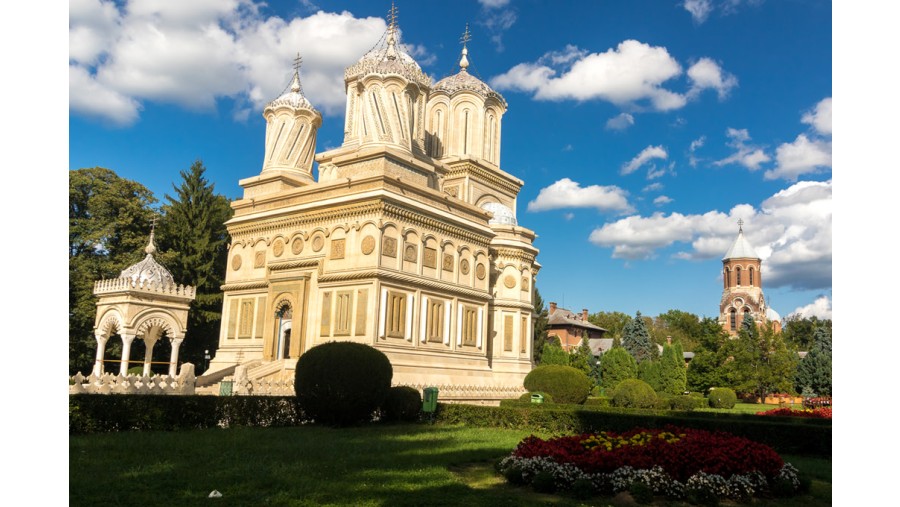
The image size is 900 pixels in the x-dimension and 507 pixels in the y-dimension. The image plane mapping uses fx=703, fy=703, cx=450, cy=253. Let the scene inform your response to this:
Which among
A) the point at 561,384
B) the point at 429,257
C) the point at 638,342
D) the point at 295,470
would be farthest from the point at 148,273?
the point at 638,342

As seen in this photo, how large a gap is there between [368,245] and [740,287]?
72.1 meters

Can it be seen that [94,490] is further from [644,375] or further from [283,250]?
[644,375]

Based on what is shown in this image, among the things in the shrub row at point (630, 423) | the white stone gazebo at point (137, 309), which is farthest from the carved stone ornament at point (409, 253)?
the white stone gazebo at point (137, 309)

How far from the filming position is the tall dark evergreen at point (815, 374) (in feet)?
155

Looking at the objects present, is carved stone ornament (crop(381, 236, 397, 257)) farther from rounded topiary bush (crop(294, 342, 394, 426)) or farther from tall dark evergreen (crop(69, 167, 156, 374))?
tall dark evergreen (crop(69, 167, 156, 374))

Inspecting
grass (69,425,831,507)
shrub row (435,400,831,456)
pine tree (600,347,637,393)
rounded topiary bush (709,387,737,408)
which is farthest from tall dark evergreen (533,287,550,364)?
grass (69,425,831,507)

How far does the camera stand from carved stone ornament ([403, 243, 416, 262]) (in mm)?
26062

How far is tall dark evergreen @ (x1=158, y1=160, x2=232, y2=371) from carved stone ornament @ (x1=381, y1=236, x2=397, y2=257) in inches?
661

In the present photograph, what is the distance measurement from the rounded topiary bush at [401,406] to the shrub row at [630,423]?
2.10 feet

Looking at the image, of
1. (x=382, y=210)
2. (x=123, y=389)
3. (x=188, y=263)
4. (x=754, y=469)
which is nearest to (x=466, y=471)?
(x=754, y=469)

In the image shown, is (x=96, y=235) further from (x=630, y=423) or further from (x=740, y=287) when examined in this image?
(x=740, y=287)

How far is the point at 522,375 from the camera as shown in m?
32.7

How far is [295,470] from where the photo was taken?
9.91 m

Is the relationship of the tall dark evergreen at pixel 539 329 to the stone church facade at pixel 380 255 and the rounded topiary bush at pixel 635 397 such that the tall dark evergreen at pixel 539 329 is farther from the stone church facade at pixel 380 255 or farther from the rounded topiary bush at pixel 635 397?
the rounded topiary bush at pixel 635 397
